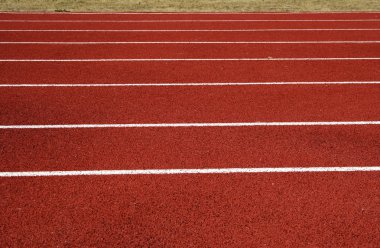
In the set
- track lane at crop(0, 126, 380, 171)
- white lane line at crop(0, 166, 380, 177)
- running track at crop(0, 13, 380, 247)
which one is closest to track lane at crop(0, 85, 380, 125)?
running track at crop(0, 13, 380, 247)

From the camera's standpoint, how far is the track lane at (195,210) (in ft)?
10.3

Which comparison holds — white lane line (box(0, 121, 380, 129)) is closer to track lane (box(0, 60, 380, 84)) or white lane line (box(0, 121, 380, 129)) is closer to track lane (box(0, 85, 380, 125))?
track lane (box(0, 85, 380, 125))

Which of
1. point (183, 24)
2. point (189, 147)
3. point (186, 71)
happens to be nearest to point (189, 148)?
point (189, 147)

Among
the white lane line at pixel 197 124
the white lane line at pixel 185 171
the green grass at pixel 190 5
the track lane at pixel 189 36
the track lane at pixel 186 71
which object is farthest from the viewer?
the green grass at pixel 190 5

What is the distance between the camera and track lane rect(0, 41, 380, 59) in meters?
8.28

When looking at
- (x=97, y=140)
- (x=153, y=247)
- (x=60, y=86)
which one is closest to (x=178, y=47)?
(x=60, y=86)

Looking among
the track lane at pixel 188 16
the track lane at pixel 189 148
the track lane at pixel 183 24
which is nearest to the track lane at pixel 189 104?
the track lane at pixel 189 148

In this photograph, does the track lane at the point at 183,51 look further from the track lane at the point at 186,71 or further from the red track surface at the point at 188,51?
the track lane at the point at 186,71

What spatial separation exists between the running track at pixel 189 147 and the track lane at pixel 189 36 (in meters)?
1.06

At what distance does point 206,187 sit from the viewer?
3.77 m

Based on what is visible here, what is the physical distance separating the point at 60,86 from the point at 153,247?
12.8 feet

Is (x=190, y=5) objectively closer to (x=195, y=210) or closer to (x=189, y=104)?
(x=189, y=104)

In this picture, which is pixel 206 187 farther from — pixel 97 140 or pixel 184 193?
pixel 97 140

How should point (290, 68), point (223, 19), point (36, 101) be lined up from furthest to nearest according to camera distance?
point (223, 19)
point (290, 68)
point (36, 101)
